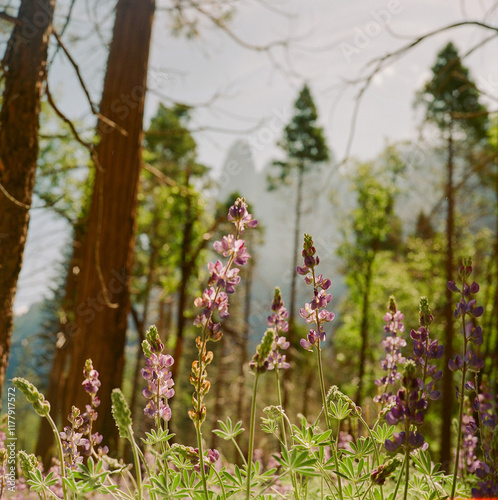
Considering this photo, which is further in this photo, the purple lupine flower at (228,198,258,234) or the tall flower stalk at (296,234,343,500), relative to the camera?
the tall flower stalk at (296,234,343,500)

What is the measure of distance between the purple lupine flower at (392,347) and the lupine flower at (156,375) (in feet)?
2.99

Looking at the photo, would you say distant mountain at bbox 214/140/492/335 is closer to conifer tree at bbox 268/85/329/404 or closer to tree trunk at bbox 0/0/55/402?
conifer tree at bbox 268/85/329/404

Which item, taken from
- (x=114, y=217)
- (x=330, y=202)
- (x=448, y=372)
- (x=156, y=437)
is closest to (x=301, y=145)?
(x=330, y=202)

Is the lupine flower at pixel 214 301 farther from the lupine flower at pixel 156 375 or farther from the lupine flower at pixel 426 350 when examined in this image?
the lupine flower at pixel 426 350

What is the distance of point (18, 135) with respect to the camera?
2.62m

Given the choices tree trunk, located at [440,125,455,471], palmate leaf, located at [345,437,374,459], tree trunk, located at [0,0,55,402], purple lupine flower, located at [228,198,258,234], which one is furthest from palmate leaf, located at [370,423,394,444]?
tree trunk, located at [440,125,455,471]

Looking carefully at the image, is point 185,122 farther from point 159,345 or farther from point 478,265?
point 159,345

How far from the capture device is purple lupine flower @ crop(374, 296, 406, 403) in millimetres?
1854

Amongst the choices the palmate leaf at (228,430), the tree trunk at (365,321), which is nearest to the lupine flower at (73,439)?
the palmate leaf at (228,430)

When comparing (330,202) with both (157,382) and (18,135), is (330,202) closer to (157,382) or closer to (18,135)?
(18,135)

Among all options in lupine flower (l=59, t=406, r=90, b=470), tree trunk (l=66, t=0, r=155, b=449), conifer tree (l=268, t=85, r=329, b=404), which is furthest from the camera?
conifer tree (l=268, t=85, r=329, b=404)

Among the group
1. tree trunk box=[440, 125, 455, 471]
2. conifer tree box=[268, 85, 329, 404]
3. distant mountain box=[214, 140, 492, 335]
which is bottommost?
tree trunk box=[440, 125, 455, 471]

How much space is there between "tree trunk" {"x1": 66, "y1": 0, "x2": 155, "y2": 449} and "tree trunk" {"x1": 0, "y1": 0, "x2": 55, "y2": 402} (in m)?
1.40

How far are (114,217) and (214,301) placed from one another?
3450mm
